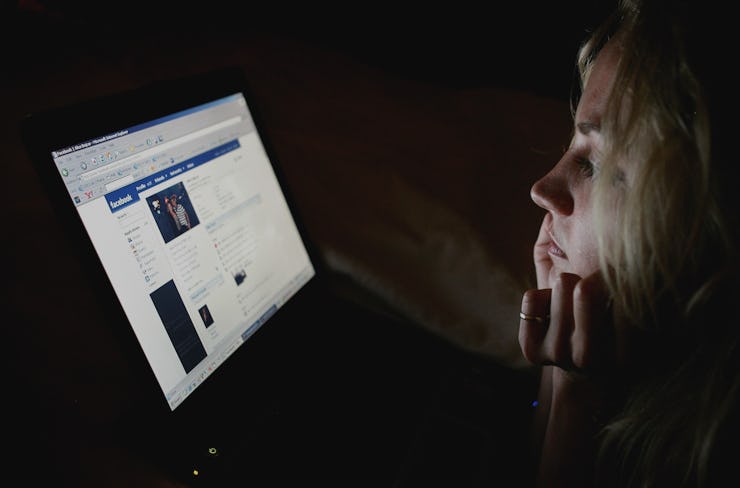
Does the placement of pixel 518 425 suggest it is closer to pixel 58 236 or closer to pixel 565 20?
pixel 58 236

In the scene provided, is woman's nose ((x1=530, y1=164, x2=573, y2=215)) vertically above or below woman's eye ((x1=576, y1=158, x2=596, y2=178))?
below

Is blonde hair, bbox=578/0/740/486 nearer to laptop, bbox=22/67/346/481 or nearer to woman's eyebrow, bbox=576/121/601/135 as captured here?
woman's eyebrow, bbox=576/121/601/135

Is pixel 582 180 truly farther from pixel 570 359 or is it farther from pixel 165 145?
pixel 165 145

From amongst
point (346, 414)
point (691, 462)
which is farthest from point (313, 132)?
point (691, 462)

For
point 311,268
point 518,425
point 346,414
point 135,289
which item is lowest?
point 518,425

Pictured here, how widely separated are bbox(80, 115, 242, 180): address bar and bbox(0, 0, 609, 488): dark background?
0.14 meters

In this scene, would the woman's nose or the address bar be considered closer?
the address bar

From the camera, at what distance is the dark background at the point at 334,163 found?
0.64 m

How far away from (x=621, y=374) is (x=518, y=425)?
0.17 m

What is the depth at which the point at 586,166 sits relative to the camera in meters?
0.67

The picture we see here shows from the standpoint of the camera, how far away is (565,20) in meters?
1.35

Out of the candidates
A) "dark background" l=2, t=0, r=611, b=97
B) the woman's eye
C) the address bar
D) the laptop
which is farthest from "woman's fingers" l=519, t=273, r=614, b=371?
"dark background" l=2, t=0, r=611, b=97

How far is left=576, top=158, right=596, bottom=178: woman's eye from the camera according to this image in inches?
26.0

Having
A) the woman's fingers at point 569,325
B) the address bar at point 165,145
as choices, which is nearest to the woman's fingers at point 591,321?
the woman's fingers at point 569,325
